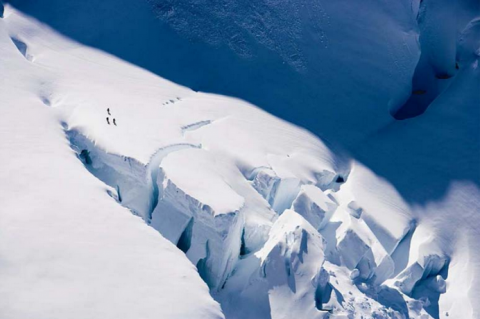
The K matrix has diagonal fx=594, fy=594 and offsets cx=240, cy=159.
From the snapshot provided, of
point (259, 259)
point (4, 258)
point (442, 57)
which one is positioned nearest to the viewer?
point (4, 258)

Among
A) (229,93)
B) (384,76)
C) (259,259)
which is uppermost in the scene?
(384,76)

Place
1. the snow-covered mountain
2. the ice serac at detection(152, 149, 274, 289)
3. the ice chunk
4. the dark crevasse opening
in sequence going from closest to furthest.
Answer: the snow-covered mountain < the ice serac at detection(152, 149, 274, 289) < the dark crevasse opening < the ice chunk

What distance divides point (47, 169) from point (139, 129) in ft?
6.43

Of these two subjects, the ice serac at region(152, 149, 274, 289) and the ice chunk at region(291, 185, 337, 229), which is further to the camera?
the ice chunk at region(291, 185, 337, 229)

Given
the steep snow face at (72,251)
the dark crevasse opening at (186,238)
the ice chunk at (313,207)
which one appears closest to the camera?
the steep snow face at (72,251)

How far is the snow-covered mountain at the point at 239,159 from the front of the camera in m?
7.15

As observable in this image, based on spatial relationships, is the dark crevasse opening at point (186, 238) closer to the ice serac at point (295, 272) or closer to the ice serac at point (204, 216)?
the ice serac at point (204, 216)

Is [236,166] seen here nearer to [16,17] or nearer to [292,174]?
[292,174]

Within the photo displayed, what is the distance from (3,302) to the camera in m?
5.93

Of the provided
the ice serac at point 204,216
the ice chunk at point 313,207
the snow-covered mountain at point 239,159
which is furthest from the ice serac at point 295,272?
the ice chunk at point 313,207

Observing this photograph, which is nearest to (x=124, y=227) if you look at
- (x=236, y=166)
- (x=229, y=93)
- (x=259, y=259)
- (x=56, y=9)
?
(x=259, y=259)

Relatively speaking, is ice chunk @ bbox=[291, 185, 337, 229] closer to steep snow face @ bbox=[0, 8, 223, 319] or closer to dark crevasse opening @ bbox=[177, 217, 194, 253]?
dark crevasse opening @ bbox=[177, 217, 194, 253]

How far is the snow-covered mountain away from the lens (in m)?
7.15

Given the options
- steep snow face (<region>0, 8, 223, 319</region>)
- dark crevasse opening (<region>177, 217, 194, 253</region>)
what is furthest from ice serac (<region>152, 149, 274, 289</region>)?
steep snow face (<region>0, 8, 223, 319</region>)
